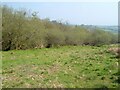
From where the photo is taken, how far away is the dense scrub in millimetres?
28547

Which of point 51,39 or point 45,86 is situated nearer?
point 45,86

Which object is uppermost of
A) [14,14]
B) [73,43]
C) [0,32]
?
[14,14]

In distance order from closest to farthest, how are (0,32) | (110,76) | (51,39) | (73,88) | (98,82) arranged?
(73,88) → (98,82) → (110,76) → (0,32) → (51,39)

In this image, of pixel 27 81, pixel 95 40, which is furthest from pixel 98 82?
pixel 95 40

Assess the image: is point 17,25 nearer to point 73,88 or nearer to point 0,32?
point 0,32

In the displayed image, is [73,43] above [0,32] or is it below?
below

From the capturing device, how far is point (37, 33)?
31031mm

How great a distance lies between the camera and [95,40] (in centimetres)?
4206

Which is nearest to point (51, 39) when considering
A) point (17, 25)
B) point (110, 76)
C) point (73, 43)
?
point (73, 43)

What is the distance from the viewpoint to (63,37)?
37.2 metres

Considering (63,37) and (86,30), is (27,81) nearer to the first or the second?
(63,37)

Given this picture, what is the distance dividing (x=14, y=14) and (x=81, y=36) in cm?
1404

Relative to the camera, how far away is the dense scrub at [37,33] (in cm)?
2855

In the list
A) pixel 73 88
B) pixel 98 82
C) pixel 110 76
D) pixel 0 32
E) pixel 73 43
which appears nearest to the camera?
pixel 73 88
